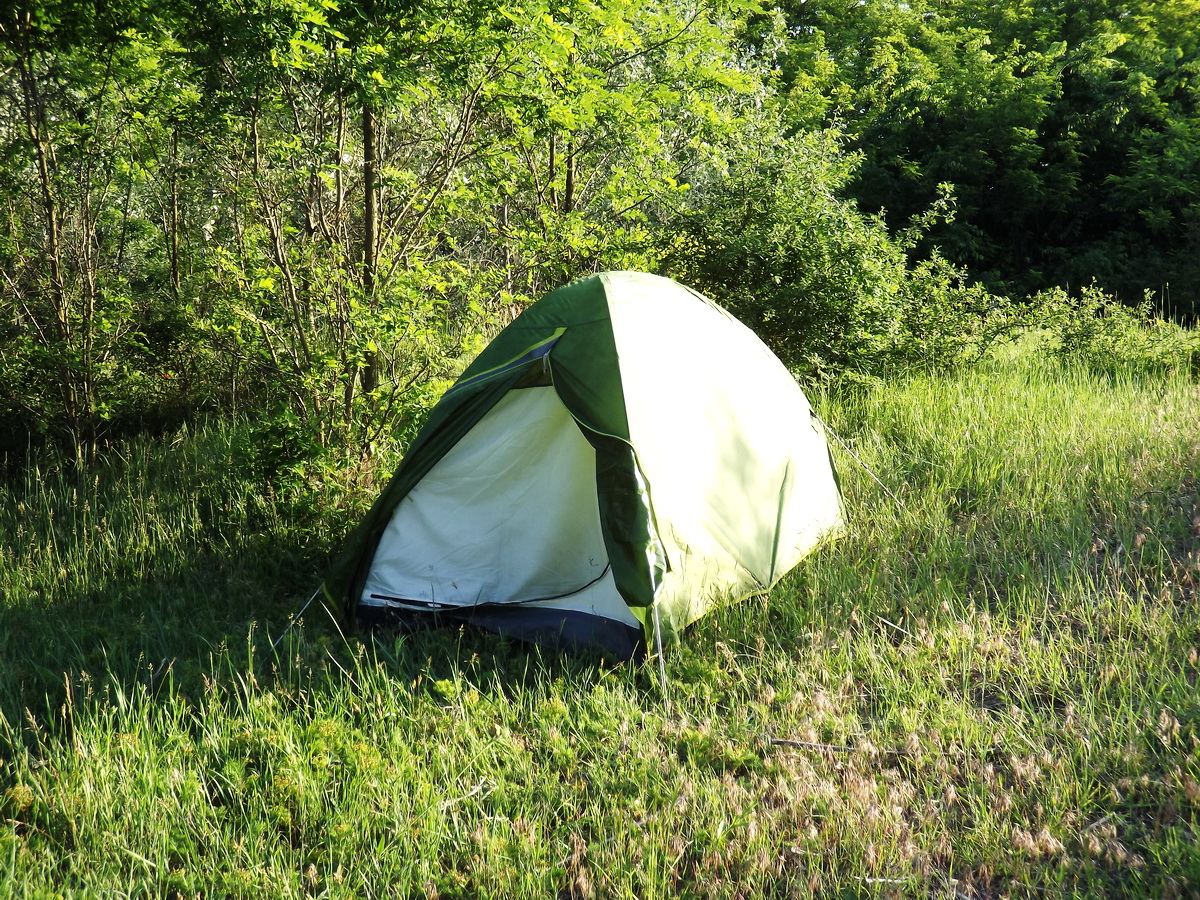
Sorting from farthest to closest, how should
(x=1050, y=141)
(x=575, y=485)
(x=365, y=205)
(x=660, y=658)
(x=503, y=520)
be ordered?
(x=1050, y=141) < (x=365, y=205) < (x=503, y=520) < (x=575, y=485) < (x=660, y=658)

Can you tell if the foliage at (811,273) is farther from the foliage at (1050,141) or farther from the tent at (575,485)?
the foliage at (1050,141)

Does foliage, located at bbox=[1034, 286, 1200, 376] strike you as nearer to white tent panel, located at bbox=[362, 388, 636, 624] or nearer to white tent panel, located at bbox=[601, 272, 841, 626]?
white tent panel, located at bbox=[601, 272, 841, 626]

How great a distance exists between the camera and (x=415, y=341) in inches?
214

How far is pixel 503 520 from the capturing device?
4324mm

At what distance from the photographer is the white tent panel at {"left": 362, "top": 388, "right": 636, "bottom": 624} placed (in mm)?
4219

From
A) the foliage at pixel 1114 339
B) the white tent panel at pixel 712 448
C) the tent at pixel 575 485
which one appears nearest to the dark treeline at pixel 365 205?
the foliage at pixel 1114 339

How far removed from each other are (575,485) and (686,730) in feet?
4.61

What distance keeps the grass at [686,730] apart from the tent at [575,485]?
0.77ft

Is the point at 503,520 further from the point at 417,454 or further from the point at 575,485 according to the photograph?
the point at 417,454

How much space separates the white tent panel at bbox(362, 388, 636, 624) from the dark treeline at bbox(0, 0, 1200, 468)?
3.61ft

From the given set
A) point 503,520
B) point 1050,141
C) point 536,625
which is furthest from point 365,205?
point 1050,141

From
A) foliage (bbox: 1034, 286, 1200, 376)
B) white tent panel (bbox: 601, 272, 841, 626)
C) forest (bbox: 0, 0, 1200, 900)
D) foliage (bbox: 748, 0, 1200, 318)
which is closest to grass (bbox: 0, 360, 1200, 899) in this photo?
forest (bbox: 0, 0, 1200, 900)

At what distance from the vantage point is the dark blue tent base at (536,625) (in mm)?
3865

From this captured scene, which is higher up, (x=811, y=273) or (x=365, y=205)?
(x=365, y=205)
